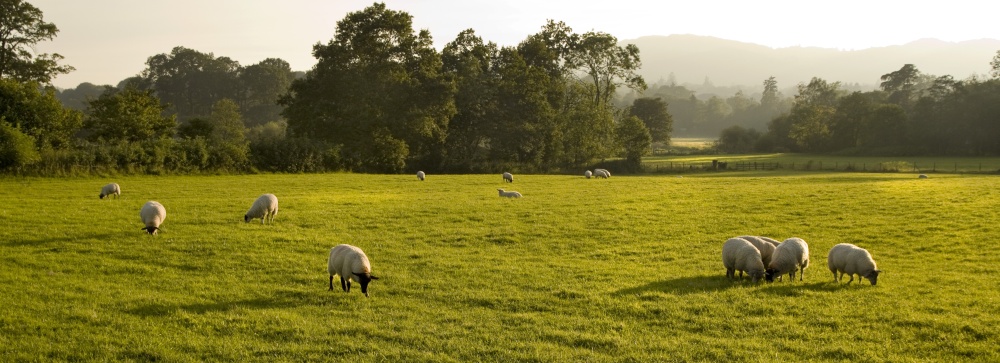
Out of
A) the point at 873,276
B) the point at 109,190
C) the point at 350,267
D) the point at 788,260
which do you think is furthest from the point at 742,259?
the point at 109,190

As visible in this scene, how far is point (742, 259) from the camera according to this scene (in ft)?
51.1

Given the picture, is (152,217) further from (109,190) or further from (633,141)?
(633,141)

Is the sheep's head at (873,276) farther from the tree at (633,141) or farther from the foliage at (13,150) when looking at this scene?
the tree at (633,141)

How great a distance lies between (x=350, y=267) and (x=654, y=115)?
119082 mm

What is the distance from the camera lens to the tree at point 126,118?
2041 inches

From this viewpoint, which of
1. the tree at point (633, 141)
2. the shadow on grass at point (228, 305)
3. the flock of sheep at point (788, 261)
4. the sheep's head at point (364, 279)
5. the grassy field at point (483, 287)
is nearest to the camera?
the grassy field at point (483, 287)

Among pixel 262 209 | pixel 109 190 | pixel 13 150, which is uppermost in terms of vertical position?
pixel 13 150

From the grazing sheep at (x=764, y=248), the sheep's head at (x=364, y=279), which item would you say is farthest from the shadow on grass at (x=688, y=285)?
the sheep's head at (x=364, y=279)

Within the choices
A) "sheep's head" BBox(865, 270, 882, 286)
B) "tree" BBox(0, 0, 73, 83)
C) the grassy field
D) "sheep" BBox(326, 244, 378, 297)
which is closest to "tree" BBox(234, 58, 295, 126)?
"tree" BBox(0, 0, 73, 83)

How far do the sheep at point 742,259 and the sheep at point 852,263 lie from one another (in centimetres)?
175

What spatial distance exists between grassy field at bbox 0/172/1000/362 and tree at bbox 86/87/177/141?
2573 centimetres

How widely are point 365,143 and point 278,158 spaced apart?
1024cm

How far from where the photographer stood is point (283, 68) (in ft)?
419

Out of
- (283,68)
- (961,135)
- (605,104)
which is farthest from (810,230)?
(283,68)
